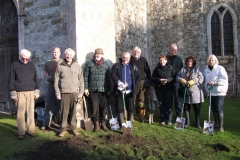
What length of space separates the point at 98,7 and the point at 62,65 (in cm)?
202

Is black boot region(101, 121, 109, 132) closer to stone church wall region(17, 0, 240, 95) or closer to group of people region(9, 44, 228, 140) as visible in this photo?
group of people region(9, 44, 228, 140)

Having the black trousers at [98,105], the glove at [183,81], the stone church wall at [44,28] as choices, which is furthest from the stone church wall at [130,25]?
the glove at [183,81]

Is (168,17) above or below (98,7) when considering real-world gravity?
Result: above

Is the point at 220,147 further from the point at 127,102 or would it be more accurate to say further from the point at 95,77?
the point at 95,77

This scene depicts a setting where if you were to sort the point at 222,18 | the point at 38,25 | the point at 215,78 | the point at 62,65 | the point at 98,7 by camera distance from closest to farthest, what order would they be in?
the point at 62,65 < the point at 215,78 < the point at 98,7 < the point at 38,25 < the point at 222,18

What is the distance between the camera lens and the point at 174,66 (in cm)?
682

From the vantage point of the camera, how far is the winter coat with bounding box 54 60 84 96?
5.52 m

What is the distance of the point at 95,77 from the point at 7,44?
179 inches

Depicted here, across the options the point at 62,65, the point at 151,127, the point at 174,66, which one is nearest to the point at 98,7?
the point at 62,65

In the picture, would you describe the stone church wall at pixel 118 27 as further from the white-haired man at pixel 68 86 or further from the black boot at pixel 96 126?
the black boot at pixel 96 126

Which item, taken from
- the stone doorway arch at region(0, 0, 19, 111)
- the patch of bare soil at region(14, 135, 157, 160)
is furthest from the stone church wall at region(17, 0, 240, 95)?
the patch of bare soil at region(14, 135, 157, 160)

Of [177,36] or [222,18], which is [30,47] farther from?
[222,18]

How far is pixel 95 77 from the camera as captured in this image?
235 inches

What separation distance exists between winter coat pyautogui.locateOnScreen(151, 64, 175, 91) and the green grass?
100 cm
